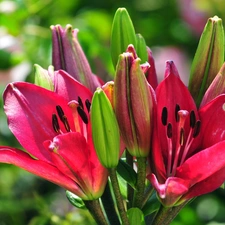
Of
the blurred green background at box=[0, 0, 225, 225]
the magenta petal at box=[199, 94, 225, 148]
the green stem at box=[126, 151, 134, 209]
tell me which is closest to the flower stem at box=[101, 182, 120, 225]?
the green stem at box=[126, 151, 134, 209]

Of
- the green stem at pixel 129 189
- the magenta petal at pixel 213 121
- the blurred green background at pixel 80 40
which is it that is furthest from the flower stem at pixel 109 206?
the blurred green background at pixel 80 40

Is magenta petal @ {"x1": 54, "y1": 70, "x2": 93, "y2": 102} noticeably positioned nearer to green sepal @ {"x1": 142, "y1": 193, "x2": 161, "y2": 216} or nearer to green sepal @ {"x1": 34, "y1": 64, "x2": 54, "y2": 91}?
green sepal @ {"x1": 34, "y1": 64, "x2": 54, "y2": 91}

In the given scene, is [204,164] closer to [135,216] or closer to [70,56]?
[135,216]

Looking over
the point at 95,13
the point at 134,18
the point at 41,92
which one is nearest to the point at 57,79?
the point at 41,92

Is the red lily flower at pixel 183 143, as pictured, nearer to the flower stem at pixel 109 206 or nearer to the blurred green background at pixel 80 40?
the flower stem at pixel 109 206

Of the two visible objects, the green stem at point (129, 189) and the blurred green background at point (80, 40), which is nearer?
the green stem at point (129, 189)
